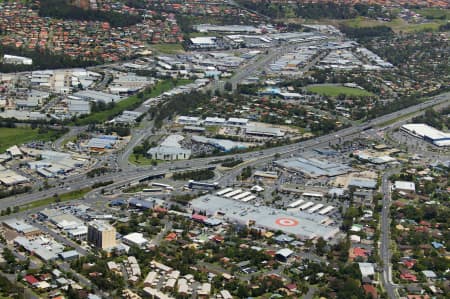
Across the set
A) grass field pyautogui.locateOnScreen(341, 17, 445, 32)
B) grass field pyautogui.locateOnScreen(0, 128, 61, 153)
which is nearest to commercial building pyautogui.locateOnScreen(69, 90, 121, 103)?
grass field pyautogui.locateOnScreen(0, 128, 61, 153)

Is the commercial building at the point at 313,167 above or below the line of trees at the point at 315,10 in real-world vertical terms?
below

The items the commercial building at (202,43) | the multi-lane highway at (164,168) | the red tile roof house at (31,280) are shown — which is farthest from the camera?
the commercial building at (202,43)

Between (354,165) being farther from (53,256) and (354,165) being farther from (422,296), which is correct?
(53,256)

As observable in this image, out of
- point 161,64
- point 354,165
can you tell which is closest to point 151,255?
point 354,165

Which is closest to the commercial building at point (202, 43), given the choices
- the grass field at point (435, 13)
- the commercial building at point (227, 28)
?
the commercial building at point (227, 28)

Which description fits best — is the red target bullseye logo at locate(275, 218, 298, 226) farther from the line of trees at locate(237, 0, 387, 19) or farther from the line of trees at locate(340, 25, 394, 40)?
the line of trees at locate(237, 0, 387, 19)

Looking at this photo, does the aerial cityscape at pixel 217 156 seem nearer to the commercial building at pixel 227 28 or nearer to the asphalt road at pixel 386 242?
the asphalt road at pixel 386 242
